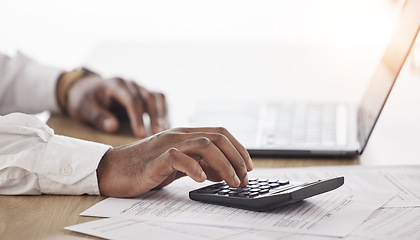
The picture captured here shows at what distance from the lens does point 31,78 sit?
1.67 m

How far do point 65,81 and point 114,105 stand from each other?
0.17m

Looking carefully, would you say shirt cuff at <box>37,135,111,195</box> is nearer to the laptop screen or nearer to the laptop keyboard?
the laptop keyboard

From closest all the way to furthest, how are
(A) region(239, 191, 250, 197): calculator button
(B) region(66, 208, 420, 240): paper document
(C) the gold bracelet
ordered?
(B) region(66, 208, 420, 240): paper document
(A) region(239, 191, 250, 197): calculator button
(C) the gold bracelet

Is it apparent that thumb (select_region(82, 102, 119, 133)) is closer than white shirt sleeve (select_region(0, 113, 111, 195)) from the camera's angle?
No

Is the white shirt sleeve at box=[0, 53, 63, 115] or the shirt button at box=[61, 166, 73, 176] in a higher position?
the white shirt sleeve at box=[0, 53, 63, 115]

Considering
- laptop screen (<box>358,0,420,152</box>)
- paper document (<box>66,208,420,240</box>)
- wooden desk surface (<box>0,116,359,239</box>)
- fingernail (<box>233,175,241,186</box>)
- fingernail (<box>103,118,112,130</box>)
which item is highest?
laptop screen (<box>358,0,420,152</box>)

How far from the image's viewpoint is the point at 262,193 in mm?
950

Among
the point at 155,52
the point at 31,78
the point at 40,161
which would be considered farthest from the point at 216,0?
the point at 40,161

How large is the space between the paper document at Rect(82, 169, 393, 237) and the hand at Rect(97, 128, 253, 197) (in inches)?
1.1

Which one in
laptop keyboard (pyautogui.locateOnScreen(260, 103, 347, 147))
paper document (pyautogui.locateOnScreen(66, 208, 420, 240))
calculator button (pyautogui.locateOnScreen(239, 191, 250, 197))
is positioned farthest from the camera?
laptop keyboard (pyautogui.locateOnScreen(260, 103, 347, 147))

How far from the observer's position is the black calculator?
36.2 inches

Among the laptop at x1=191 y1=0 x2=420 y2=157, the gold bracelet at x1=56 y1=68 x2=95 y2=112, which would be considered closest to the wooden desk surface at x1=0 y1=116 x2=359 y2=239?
the laptop at x1=191 y1=0 x2=420 y2=157

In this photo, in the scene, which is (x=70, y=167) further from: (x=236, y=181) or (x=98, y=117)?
(x=98, y=117)

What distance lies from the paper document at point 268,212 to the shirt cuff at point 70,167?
5 centimetres
